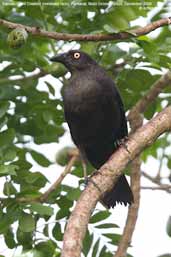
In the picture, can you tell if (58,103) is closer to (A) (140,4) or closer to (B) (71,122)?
(B) (71,122)

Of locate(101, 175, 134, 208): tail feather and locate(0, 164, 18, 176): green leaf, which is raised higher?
locate(101, 175, 134, 208): tail feather

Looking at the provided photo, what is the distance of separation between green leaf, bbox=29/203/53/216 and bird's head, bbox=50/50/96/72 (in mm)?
1472

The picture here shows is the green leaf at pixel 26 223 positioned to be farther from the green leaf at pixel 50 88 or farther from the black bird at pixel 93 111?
the green leaf at pixel 50 88

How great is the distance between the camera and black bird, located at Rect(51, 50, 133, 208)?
5.12 metres

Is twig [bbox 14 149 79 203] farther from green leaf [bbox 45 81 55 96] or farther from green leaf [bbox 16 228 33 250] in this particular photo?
green leaf [bbox 45 81 55 96]

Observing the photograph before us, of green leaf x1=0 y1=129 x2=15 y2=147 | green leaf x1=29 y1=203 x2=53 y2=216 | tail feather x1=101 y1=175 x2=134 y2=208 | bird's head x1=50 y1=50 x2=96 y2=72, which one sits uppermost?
bird's head x1=50 y1=50 x2=96 y2=72

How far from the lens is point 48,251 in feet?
14.0

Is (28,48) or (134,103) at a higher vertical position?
(28,48)

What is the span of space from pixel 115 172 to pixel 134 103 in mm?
1440

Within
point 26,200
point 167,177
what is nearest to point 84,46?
point 167,177

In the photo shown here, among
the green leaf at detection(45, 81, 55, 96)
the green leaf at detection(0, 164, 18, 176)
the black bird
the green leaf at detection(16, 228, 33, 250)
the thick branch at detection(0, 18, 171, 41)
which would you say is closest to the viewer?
the thick branch at detection(0, 18, 171, 41)

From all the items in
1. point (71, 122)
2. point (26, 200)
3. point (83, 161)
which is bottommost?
point (26, 200)

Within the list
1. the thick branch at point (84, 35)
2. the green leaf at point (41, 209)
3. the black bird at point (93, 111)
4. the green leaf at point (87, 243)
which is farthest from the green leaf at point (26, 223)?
the thick branch at point (84, 35)

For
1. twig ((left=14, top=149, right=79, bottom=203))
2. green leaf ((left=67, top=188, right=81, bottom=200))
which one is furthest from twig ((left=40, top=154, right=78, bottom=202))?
green leaf ((left=67, top=188, right=81, bottom=200))
